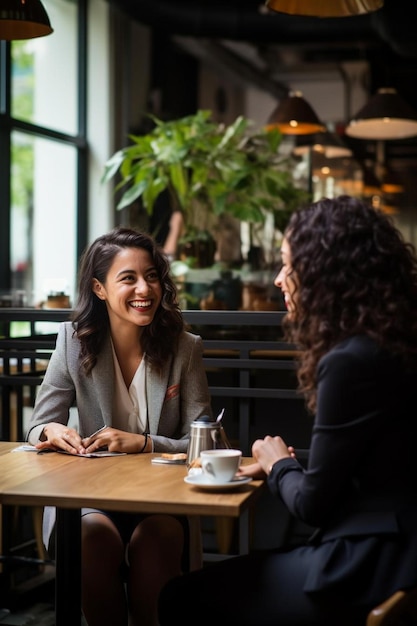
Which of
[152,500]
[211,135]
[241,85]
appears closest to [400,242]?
[152,500]

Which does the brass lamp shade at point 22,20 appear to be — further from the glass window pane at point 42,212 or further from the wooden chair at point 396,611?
the glass window pane at point 42,212

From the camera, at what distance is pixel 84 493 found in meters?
1.96

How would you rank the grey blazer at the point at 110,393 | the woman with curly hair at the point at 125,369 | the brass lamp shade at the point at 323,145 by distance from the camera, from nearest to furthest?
the woman with curly hair at the point at 125,369 < the grey blazer at the point at 110,393 < the brass lamp shade at the point at 323,145

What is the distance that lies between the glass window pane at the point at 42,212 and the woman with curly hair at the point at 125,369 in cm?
398

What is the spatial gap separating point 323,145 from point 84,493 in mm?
7857

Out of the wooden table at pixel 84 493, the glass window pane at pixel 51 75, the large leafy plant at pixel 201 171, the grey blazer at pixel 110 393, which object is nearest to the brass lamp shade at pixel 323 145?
the glass window pane at pixel 51 75

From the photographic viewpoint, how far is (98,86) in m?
8.21

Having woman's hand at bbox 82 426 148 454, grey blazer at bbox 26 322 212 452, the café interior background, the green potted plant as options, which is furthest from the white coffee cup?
the green potted plant

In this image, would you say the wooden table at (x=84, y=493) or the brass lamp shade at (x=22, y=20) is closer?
the wooden table at (x=84, y=493)

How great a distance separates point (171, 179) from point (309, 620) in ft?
13.8

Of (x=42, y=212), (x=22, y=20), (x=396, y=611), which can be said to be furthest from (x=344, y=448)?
(x=42, y=212)

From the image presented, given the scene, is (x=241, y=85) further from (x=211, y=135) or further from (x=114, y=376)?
(x=114, y=376)

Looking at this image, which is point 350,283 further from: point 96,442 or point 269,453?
Answer: point 96,442

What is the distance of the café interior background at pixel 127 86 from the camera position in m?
7.07
